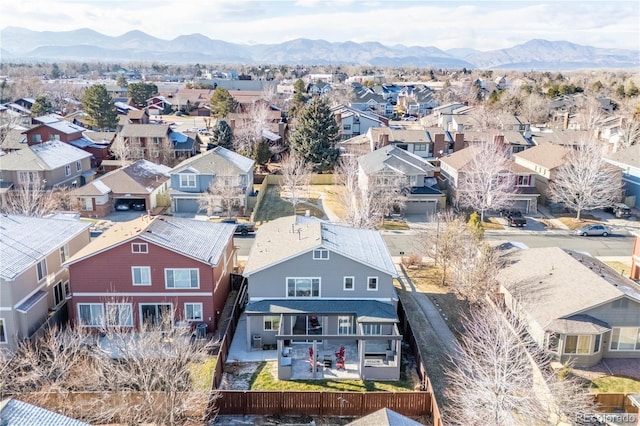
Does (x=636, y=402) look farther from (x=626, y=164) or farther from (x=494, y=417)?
(x=626, y=164)

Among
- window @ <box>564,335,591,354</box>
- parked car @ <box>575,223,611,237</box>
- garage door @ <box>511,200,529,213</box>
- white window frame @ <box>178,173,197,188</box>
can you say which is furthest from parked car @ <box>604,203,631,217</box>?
white window frame @ <box>178,173,197,188</box>

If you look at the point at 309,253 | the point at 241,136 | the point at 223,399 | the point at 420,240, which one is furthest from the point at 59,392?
the point at 241,136

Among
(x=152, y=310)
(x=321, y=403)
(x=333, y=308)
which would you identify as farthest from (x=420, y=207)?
(x=321, y=403)

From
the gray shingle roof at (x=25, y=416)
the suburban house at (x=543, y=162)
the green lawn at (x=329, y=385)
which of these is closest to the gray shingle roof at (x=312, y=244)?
the green lawn at (x=329, y=385)

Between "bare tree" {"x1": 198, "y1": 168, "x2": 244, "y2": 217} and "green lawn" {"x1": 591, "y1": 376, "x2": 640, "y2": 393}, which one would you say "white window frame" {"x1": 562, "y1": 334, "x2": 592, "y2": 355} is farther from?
"bare tree" {"x1": 198, "y1": 168, "x2": 244, "y2": 217}

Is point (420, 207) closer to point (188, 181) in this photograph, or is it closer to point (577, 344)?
point (188, 181)

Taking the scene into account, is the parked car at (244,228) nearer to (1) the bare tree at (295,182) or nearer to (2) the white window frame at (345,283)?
(1) the bare tree at (295,182)
